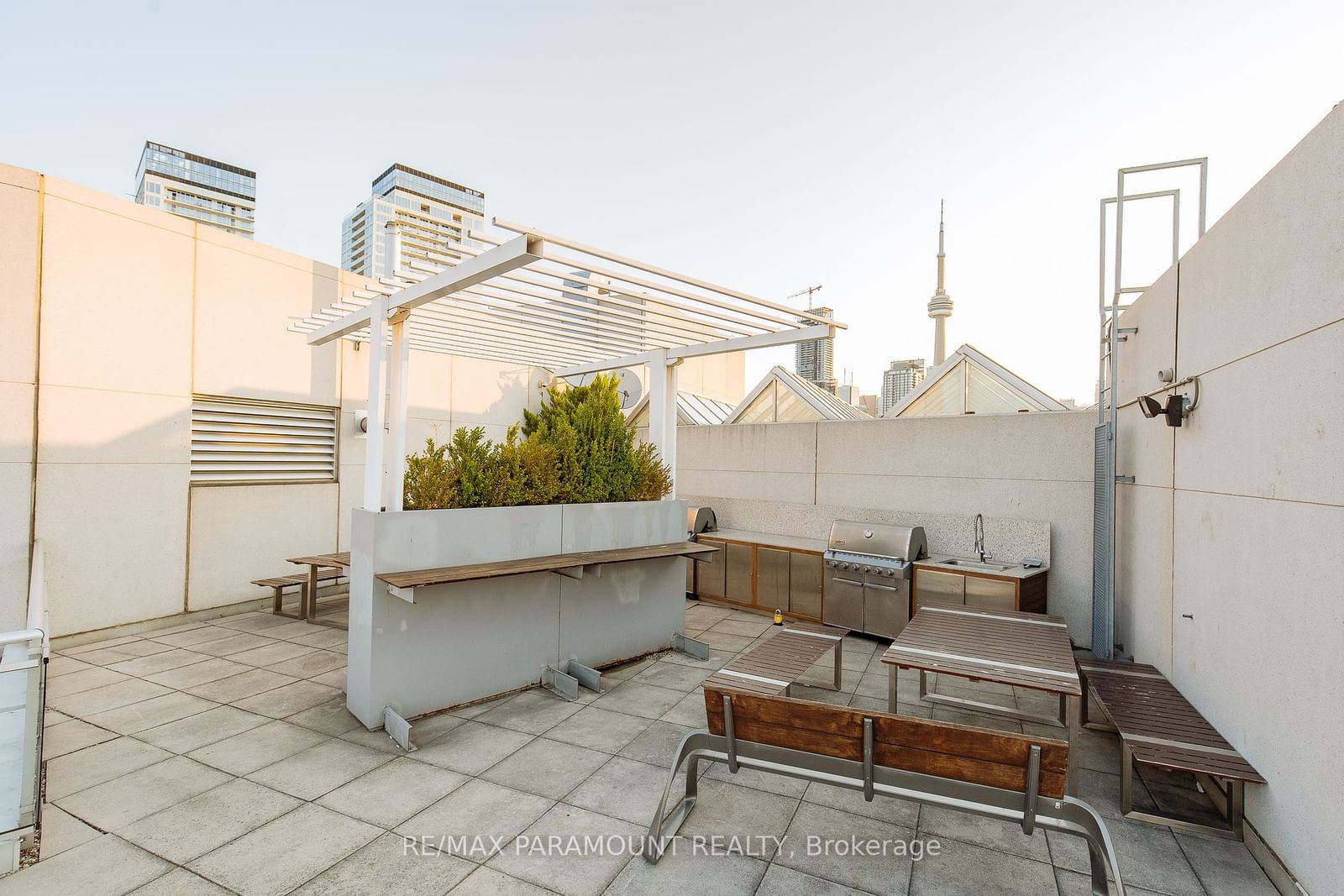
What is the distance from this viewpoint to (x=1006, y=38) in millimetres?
6398

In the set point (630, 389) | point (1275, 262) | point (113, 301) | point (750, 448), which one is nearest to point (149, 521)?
point (113, 301)

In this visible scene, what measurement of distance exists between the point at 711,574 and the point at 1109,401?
5.16m

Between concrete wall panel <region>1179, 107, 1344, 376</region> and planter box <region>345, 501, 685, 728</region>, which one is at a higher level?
concrete wall panel <region>1179, 107, 1344, 376</region>

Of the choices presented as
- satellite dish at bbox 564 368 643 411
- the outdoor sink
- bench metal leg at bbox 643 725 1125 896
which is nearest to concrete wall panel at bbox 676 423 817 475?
the outdoor sink

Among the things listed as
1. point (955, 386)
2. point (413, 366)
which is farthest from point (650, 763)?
point (413, 366)

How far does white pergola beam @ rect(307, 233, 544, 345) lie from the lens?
11.8 ft

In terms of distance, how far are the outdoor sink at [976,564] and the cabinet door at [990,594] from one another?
10.1 inches

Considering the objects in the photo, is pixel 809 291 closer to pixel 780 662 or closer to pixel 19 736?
pixel 780 662

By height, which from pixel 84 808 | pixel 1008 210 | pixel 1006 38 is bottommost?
pixel 84 808

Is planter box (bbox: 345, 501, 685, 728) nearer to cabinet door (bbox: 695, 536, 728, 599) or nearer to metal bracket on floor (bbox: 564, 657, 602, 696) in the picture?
metal bracket on floor (bbox: 564, 657, 602, 696)

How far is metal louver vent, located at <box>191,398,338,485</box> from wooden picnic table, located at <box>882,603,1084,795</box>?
7.82m

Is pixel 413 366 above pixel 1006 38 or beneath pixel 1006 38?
beneath

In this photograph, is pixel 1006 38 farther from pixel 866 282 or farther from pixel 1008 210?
pixel 866 282

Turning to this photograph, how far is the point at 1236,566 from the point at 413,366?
31.0 feet
